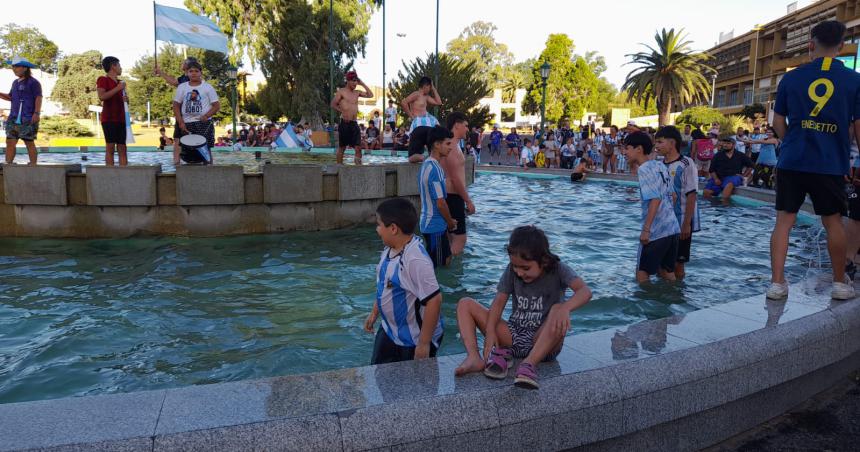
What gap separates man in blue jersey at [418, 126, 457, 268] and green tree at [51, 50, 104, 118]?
6904 cm

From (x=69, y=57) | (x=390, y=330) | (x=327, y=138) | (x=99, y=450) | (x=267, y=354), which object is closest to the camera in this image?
(x=99, y=450)

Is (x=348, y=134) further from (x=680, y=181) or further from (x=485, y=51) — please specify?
(x=485, y=51)

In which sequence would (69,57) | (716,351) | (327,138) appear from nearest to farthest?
(716,351) < (327,138) < (69,57)

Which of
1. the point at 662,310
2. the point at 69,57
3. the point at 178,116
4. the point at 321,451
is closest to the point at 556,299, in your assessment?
the point at 321,451

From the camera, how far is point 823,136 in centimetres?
427

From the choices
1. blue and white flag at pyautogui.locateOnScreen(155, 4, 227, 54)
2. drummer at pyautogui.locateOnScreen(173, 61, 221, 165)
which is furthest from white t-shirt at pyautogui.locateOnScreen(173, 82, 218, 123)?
blue and white flag at pyautogui.locateOnScreen(155, 4, 227, 54)

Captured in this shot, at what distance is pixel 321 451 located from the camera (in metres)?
2.35

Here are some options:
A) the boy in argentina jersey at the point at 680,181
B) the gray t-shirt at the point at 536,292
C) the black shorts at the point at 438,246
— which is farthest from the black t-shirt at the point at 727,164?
the gray t-shirt at the point at 536,292

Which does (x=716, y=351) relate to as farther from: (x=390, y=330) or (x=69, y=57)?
(x=69, y=57)

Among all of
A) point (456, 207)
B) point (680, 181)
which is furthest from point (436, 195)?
point (680, 181)

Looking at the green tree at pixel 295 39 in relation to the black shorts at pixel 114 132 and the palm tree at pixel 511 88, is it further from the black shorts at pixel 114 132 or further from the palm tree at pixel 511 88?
the palm tree at pixel 511 88

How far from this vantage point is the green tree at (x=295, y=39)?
37656 millimetres

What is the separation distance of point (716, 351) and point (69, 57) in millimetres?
84827

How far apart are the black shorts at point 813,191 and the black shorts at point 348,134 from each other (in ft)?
26.1
